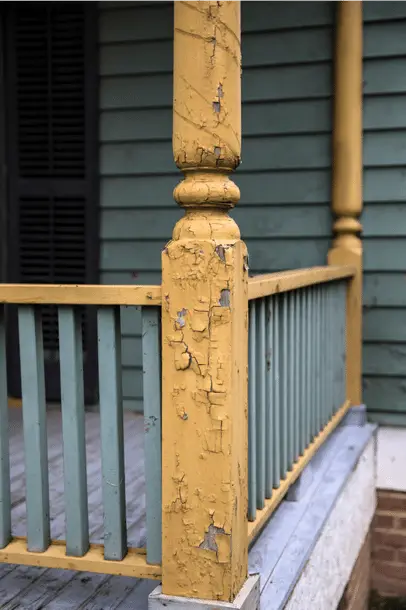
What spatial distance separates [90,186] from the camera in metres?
4.52

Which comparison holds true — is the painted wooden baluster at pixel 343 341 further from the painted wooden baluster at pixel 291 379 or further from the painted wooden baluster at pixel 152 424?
the painted wooden baluster at pixel 152 424

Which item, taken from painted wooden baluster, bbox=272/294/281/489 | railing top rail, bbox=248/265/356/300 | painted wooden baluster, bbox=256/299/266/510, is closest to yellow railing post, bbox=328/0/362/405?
railing top rail, bbox=248/265/356/300

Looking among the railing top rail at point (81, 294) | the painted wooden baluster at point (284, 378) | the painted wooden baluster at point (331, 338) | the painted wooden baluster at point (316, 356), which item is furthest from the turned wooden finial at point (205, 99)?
the painted wooden baluster at point (331, 338)

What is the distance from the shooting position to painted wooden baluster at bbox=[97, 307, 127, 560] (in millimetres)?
1900

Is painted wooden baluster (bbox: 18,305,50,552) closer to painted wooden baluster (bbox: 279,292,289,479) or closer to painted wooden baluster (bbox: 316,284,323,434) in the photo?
painted wooden baluster (bbox: 279,292,289,479)

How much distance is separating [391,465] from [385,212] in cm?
144

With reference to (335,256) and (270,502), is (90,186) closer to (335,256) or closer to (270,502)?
(335,256)

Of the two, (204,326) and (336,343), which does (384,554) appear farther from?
(204,326)

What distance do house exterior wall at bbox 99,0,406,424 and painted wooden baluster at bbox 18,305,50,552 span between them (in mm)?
2574

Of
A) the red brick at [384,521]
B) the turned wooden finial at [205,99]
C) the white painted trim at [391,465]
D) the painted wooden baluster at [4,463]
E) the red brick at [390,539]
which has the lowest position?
the red brick at [390,539]

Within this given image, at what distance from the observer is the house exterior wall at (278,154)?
4.18 metres

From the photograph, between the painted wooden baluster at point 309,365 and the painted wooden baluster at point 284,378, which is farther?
the painted wooden baluster at point 309,365

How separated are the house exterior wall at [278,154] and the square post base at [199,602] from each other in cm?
260

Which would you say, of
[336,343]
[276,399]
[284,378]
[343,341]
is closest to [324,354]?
[336,343]
